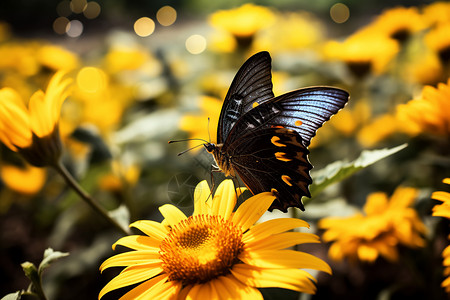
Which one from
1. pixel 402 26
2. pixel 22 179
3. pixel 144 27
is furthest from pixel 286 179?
pixel 144 27

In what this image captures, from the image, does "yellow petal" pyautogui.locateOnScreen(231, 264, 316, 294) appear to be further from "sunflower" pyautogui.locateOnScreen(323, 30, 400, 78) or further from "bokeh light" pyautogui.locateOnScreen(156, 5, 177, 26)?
"bokeh light" pyautogui.locateOnScreen(156, 5, 177, 26)

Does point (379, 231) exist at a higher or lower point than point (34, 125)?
lower

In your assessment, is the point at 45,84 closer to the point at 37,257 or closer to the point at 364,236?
the point at 37,257

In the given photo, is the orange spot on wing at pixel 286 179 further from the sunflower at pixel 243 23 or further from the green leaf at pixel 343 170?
the sunflower at pixel 243 23

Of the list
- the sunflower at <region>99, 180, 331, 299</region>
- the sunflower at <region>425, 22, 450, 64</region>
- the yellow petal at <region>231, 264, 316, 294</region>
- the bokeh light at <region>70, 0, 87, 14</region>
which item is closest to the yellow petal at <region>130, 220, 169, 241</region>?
the sunflower at <region>99, 180, 331, 299</region>

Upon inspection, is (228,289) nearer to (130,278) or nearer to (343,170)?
(130,278)

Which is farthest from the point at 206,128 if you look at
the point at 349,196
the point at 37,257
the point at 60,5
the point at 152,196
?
the point at 60,5
